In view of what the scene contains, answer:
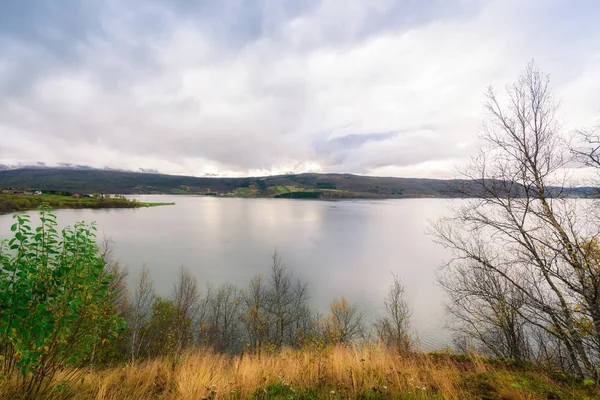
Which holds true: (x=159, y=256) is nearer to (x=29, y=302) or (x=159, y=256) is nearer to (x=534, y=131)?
(x=29, y=302)

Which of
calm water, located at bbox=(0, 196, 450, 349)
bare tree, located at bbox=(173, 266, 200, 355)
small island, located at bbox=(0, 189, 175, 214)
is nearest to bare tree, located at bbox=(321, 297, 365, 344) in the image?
calm water, located at bbox=(0, 196, 450, 349)

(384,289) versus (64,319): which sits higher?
(64,319)

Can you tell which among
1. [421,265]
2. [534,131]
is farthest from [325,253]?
[534,131]

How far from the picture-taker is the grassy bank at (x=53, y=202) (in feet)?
273

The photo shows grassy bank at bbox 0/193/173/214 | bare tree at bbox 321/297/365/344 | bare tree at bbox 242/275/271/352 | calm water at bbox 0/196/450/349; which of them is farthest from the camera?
grassy bank at bbox 0/193/173/214

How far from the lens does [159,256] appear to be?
40.8 meters

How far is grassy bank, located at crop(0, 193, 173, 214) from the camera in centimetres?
8319

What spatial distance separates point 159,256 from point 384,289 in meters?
36.0

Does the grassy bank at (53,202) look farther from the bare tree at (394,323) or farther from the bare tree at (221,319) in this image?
the bare tree at (394,323)

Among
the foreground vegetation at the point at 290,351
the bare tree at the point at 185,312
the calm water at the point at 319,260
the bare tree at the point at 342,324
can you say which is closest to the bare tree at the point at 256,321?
the bare tree at the point at 185,312

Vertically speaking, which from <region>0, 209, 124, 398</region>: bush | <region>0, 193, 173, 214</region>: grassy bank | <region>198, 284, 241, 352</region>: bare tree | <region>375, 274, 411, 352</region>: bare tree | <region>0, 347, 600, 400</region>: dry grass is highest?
<region>0, 209, 124, 398</region>: bush

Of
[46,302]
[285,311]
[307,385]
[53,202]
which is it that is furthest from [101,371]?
[53,202]

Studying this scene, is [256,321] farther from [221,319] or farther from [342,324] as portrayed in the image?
[342,324]

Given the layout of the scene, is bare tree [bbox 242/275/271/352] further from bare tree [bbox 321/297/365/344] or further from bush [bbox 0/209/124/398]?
bush [bbox 0/209/124/398]
